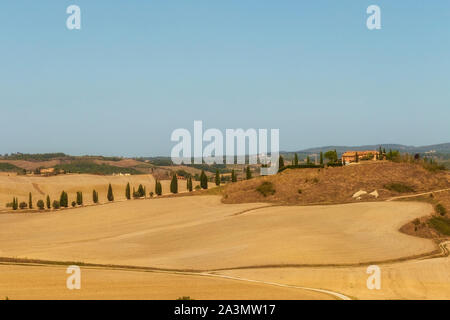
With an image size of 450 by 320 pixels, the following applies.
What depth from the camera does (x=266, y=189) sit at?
111 m

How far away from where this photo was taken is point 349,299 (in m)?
32.0

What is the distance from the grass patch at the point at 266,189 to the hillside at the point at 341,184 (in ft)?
2.08

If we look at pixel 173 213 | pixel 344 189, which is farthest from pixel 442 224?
pixel 173 213

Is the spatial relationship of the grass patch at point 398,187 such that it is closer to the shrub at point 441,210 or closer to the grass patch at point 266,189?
the shrub at point 441,210

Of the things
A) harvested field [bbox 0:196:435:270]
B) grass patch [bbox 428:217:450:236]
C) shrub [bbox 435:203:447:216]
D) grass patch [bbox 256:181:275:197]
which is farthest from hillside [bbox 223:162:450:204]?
grass patch [bbox 428:217:450:236]

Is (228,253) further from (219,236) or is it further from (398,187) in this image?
(398,187)

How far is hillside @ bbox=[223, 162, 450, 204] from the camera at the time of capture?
340ft

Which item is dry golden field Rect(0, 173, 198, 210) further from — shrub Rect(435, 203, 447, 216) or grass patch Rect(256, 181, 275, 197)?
shrub Rect(435, 203, 447, 216)

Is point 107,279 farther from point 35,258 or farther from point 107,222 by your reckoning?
point 107,222

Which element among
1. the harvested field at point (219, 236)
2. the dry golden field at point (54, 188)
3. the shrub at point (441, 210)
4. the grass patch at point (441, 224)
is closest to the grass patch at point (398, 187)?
the harvested field at point (219, 236)

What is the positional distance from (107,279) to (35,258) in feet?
58.1

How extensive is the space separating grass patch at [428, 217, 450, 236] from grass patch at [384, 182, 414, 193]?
26.1m

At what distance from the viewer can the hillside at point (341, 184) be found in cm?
10362

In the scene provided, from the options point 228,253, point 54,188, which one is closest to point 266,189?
point 228,253
